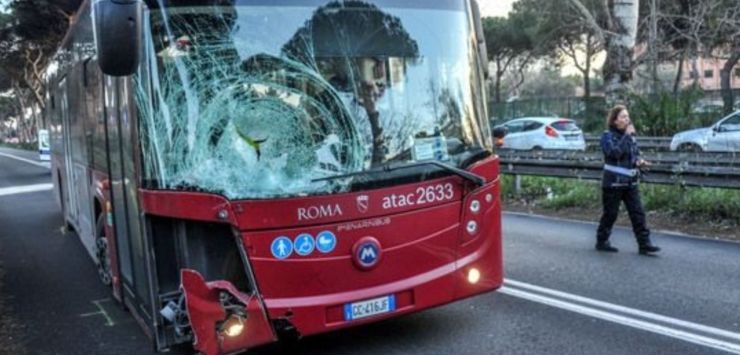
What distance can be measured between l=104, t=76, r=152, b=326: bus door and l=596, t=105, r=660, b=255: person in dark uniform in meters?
5.10

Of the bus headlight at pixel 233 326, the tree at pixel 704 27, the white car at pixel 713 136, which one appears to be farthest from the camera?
the tree at pixel 704 27

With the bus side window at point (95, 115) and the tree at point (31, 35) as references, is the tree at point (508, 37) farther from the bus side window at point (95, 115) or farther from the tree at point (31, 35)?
the bus side window at point (95, 115)

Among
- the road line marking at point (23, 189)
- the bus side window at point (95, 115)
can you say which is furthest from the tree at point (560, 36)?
the bus side window at point (95, 115)

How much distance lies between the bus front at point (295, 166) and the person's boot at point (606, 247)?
12.3 ft

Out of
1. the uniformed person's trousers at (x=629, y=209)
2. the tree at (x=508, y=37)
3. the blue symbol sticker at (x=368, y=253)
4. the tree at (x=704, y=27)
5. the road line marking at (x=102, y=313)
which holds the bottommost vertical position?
the road line marking at (x=102, y=313)

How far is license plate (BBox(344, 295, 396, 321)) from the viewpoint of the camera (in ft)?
15.9

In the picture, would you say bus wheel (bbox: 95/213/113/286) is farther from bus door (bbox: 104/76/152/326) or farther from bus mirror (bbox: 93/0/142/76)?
bus mirror (bbox: 93/0/142/76)

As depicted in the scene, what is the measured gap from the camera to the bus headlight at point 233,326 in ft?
14.7

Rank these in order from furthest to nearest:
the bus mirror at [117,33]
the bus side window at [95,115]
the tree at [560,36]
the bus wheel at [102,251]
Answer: the tree at [560,36]
the bus wheel at [102,251]
the bus side window at [95,115]
the bus mirror at [117,33]

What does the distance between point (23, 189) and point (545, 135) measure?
53.3ft

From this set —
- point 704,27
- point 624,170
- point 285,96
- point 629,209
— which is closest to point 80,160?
point 285,96

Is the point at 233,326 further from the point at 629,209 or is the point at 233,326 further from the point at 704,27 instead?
the point at 704,27

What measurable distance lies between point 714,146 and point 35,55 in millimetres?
39924

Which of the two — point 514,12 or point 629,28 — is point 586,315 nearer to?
point 629,28
